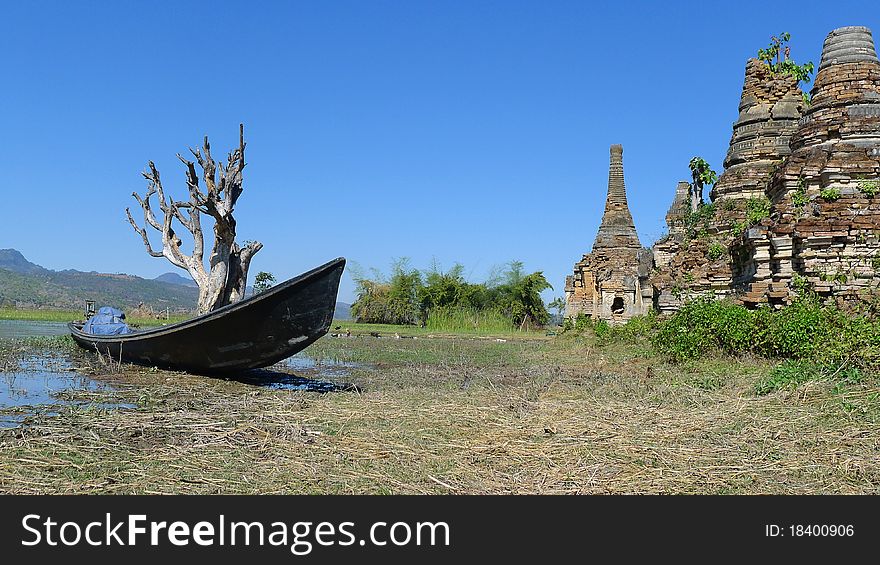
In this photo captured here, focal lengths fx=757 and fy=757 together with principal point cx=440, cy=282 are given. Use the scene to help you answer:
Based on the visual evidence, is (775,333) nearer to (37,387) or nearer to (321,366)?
(321,366)

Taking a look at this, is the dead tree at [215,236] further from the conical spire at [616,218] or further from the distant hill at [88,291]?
the distant hill at [88,291]

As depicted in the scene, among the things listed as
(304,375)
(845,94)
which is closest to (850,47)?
(845,94)

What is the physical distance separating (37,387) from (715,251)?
10.0m

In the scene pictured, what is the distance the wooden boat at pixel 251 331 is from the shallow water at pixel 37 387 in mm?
953

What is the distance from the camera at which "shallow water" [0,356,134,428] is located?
675cm

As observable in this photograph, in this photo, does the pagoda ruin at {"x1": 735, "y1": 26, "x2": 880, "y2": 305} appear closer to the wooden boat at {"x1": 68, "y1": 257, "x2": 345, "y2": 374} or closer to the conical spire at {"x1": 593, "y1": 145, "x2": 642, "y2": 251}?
the wooden boat at {"x1": 68, "y1": 257, "x2": 345, "y2": 374}

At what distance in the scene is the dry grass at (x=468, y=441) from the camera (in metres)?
4.20

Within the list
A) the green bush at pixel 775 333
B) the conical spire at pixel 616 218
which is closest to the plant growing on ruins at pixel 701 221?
the green bush at pixel 775 333

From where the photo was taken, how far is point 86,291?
8462 cm

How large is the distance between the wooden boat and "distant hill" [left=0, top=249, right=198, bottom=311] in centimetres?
4909

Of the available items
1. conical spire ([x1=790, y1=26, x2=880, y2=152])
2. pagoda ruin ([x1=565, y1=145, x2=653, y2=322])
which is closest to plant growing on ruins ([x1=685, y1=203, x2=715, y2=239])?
conical spire ([x1=790, y1=26, x2=880, y2=152])

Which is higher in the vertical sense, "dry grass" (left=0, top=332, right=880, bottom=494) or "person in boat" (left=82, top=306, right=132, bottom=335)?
"person in boat" (left=82, top=306, right=132, bottom=335)
